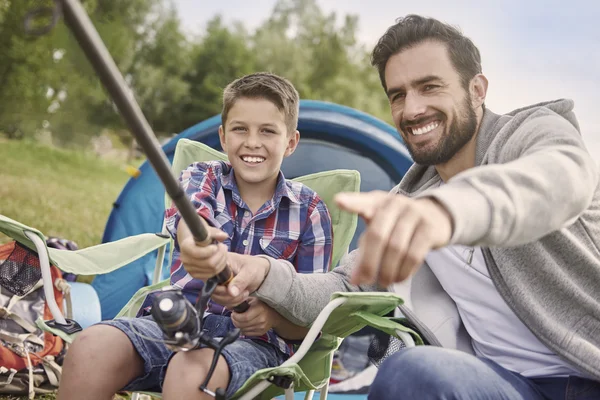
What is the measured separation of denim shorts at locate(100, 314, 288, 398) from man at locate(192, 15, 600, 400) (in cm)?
16

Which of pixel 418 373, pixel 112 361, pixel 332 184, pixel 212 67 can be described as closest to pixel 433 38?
pixel 332 184

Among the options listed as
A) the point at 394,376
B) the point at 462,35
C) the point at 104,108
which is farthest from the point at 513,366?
the point at 104,108

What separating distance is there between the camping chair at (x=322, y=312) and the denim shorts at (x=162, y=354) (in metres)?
0.06

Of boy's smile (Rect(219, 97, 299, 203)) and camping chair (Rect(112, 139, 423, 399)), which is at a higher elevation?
boy's smile (Rect(219, 97, 299, 203))

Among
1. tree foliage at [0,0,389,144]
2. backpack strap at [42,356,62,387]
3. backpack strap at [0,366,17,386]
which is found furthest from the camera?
tree foliage at [0,0,389,144]

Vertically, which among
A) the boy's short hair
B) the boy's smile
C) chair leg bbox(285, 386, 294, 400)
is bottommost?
chair leg bbox(285, 386, 294, 400)

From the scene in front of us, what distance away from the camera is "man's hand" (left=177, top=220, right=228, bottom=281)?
4.46ft

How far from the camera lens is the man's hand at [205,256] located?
4.46 ft

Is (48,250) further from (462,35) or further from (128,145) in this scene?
(128,145)

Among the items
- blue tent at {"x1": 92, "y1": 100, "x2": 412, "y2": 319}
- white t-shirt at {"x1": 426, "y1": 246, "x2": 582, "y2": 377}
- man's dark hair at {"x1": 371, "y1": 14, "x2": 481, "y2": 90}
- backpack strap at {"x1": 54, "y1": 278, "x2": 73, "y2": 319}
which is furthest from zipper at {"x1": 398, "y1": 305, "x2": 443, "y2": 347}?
blue tent at {"x1": 92, "y1": 100, "x2": 412, "y2": 319}

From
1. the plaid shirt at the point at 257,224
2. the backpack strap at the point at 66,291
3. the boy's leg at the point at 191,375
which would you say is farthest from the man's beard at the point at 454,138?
the backpack strap at the point at 66,291

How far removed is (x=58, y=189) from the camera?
396 inches

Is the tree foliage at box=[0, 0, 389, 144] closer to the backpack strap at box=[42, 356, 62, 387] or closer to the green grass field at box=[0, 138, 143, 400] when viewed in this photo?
the green grass field at box=[0, 138, 143, 400]

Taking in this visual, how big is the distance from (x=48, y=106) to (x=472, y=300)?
18.4 metres
